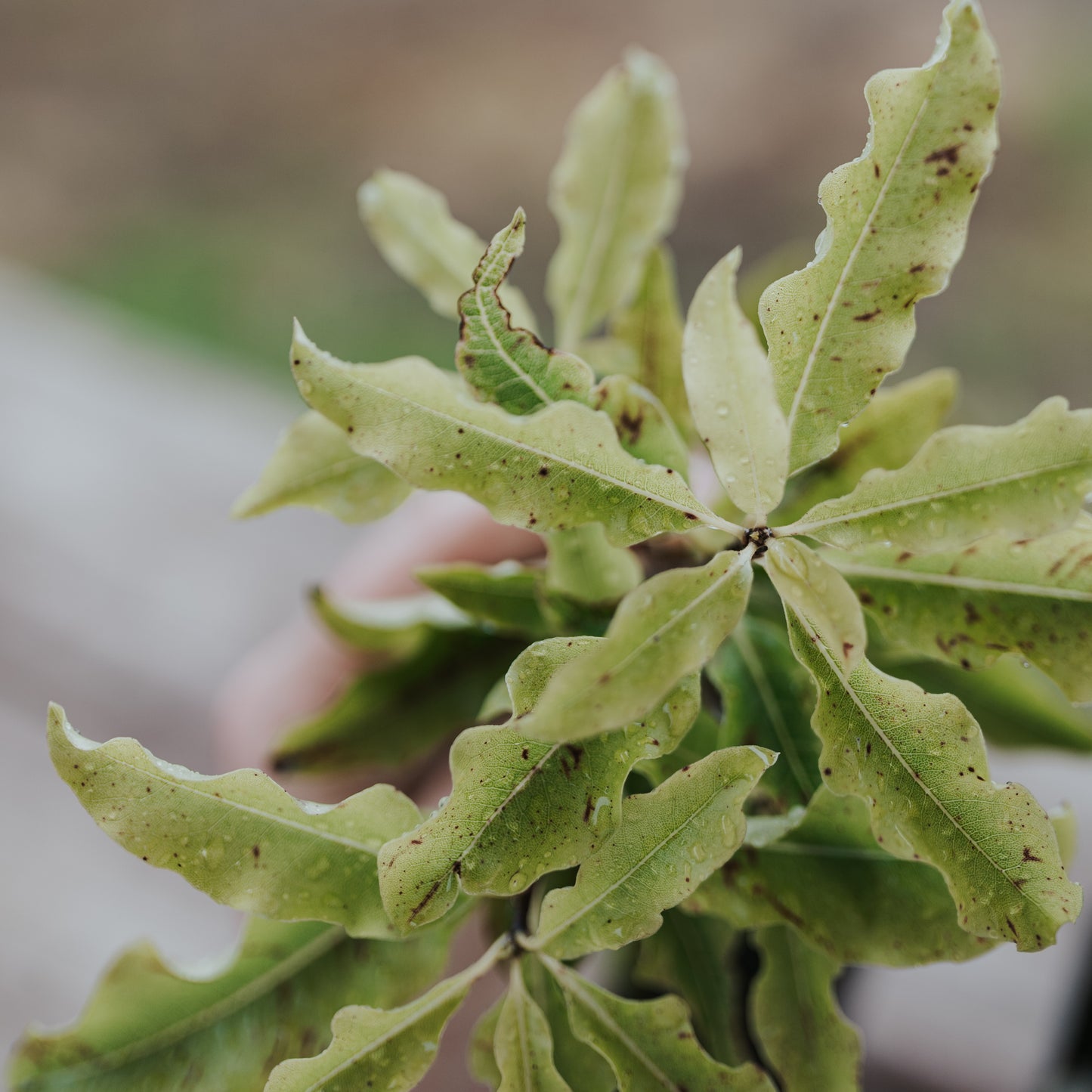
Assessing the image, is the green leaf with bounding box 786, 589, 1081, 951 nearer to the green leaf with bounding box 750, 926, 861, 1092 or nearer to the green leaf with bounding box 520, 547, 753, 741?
the green leaf with bounding box 520, 547, 753, 741

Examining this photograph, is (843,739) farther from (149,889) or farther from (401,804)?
(149,889)

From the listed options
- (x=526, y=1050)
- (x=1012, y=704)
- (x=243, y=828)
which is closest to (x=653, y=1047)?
(x=526, y=1050)

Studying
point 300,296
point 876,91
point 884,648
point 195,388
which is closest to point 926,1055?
point 884,648

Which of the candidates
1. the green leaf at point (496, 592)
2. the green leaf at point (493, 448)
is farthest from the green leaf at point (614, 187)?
the green leaf at point (493, 448)

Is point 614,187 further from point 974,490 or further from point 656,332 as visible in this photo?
point 974,490

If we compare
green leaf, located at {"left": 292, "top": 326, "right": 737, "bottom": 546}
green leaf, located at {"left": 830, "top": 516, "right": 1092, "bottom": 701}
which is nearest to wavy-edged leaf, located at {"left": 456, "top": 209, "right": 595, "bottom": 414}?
green leaf, located at {"left": 292, "top": 326, "right": 737, "bottom": 546}

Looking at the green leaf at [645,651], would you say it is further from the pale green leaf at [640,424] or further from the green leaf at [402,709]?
the green leaf at [402,709]
